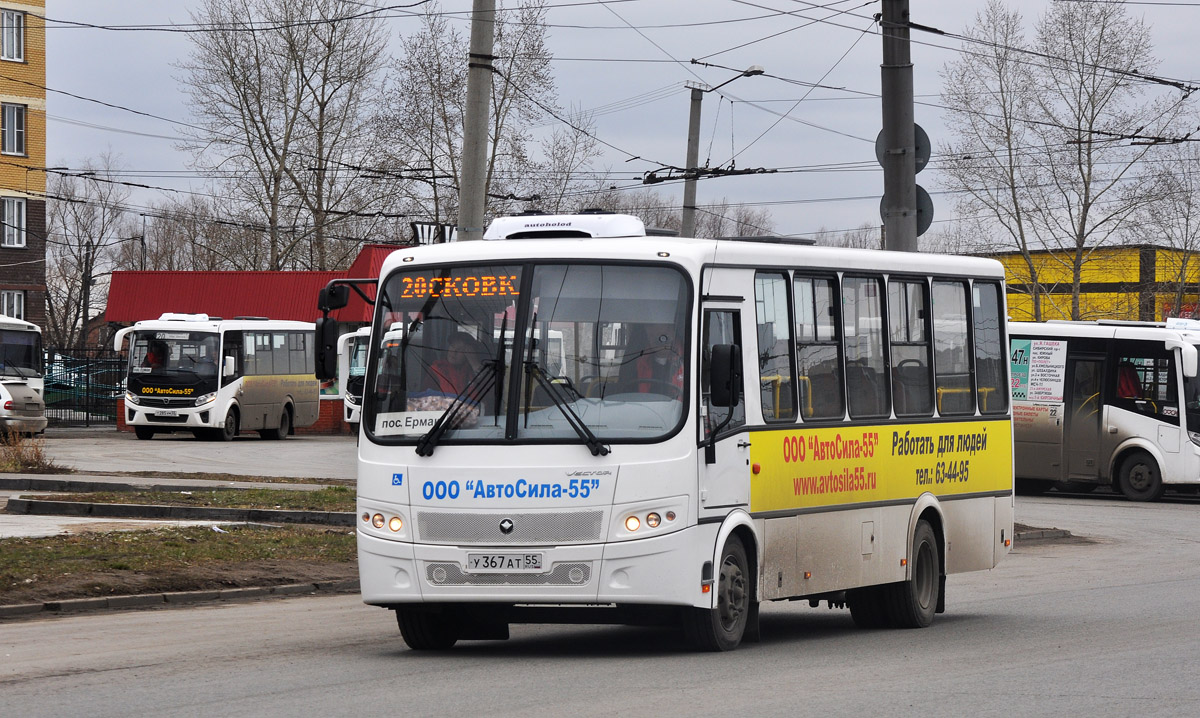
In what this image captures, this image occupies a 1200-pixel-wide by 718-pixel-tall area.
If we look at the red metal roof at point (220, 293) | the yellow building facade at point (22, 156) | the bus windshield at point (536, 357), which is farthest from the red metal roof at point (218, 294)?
the bus windshield at point (536, 357)

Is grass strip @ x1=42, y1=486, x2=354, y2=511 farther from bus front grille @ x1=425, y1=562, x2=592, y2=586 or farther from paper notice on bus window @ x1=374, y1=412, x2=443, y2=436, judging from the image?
bus front grille @ x1=425, y1=562, x2=592, y2=586

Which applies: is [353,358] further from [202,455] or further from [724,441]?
[724,441]

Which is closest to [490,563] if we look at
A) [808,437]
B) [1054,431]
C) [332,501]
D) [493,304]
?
[493,304]

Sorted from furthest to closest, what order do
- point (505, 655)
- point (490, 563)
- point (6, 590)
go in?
point (6, 590) → point (505, 655) → point (490, 563)

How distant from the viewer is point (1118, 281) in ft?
216

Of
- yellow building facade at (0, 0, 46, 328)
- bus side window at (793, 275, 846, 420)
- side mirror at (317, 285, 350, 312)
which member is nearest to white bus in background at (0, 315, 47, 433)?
yellow building facade at (0, 0, 46, 328)

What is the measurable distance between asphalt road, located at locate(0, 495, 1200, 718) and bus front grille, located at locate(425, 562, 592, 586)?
50cm

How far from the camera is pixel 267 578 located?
15906 mm

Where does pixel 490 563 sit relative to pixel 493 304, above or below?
below

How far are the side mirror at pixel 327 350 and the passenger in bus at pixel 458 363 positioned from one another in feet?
2.56

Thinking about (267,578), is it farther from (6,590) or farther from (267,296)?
(267,296)

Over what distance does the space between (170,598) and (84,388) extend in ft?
136

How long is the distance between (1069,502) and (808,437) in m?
20.7

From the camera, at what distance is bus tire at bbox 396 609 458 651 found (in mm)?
11062
